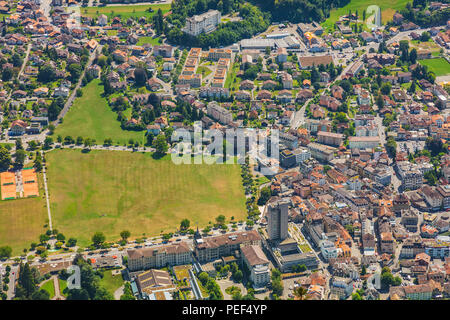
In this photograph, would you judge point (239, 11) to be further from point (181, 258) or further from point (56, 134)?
point (181, 258)

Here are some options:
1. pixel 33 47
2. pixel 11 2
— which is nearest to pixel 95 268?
pixel 33 47

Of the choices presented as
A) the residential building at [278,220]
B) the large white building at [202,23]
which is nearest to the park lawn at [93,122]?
the large white building at [202,23]

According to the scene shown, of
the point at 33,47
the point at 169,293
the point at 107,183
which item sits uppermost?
the point at 33,47

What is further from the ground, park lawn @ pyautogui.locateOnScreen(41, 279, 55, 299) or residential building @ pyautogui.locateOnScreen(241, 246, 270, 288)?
residential building @ pyautogui.locateOnScreen(241, 246, 270, 288)

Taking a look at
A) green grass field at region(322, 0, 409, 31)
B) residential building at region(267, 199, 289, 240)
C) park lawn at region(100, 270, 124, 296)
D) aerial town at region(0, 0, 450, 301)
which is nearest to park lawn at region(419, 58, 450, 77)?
aerial town at region(0, 0, 450, 301)

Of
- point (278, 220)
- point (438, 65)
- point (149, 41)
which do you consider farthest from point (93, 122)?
point (438, 65)

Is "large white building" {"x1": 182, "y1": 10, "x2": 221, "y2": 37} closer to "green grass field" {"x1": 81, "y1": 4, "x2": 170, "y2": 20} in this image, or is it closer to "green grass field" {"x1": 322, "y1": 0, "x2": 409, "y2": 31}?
"green grass field" {"x1": 81, "y1": 4, "x2": 170, "y2": 20}

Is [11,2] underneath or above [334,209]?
above
